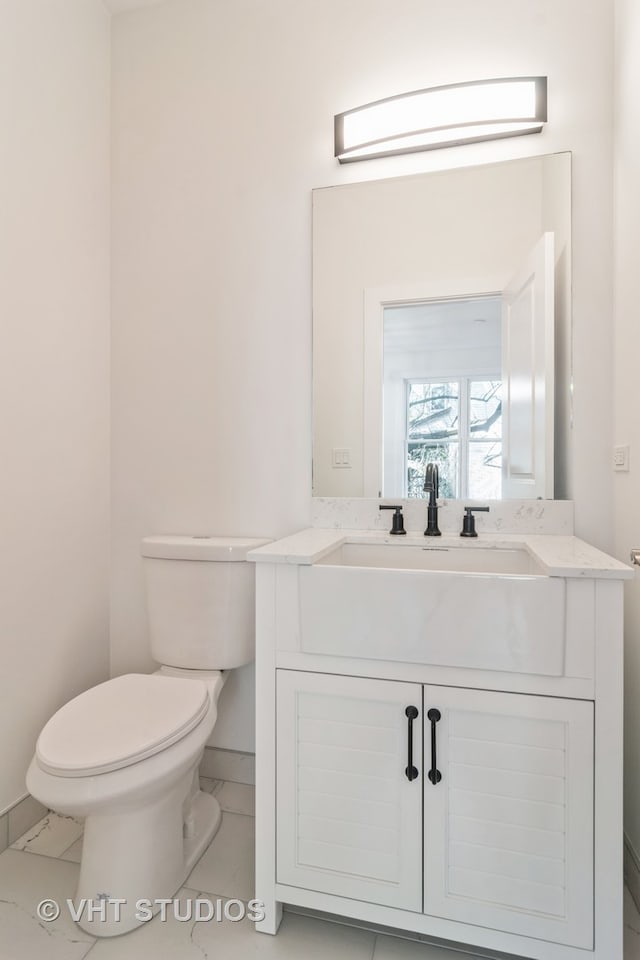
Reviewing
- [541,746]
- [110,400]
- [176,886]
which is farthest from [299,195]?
[176,886]

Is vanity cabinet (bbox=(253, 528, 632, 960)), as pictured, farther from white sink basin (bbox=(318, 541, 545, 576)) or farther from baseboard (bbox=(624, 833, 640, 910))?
baseboard (bbox=(624, 833, 640, 910))

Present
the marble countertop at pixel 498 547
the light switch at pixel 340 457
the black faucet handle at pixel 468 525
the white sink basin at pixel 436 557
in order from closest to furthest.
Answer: the marble countertop at pixel 498 547
the white sink basin at pixel 436 557
the black faucet handle at pixel 468 525
the light switch at pixel 340 457

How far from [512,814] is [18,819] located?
1.37 meters

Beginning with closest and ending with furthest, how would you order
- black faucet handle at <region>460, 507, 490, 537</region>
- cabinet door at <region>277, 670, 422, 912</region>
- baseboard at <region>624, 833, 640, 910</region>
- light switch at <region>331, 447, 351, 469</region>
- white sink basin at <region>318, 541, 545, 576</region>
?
cabinet door at <region>277, 670, 422, 912</region>, baseboard at <region>624, 833, 640, 910</region>, white sink basin at <region>318, 541, 545, 576</region>, black faucet handle at <region>460, 507, 490, 537</region>, light switch at <region>331, 447, 351, 469</region>

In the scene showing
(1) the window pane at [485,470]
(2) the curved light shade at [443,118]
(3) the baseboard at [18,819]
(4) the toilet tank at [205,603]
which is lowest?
(3) the baseboard at [18,819]

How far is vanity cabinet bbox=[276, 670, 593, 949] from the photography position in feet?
3.35

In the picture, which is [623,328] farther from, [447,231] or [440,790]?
[440,790]

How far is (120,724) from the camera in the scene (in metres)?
1.21

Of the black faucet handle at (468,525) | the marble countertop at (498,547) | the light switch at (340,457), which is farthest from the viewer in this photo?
the light switch at (340,457)

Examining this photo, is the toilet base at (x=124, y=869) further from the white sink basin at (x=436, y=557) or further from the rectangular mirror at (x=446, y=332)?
the rectangular mirror at (x=446, y=332)

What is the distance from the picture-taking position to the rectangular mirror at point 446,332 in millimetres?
1493

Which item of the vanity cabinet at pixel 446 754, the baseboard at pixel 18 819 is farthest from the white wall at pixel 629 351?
the baseboard at pixel 18 819

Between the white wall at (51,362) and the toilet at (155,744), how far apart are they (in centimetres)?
30

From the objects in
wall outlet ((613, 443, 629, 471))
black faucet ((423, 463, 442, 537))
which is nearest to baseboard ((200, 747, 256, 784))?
black faucet ((423, 463, 442, 537))
